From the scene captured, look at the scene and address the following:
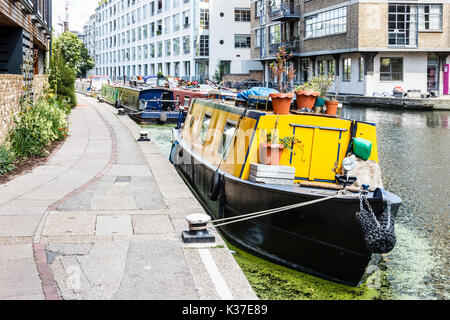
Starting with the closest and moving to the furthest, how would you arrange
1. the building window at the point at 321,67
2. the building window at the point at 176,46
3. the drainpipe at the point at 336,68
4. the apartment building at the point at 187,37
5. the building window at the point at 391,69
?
the building window at the point at 391,69
the drainpipe at the point at 336,68
the building window at the point at 321,67
the apartment building at the point at 187,37
the building window at the point at 176,46

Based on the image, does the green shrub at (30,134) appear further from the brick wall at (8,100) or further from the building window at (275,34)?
the building window at (275,34)

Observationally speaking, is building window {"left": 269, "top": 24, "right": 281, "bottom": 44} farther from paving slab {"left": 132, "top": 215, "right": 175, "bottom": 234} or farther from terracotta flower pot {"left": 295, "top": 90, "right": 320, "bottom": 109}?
paving slab {"left": 132, "top": 215, "right": 175, "bottom": 234}

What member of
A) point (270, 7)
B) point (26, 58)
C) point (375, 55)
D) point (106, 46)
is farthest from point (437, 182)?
point (106, 46)

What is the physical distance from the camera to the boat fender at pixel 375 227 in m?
6.55

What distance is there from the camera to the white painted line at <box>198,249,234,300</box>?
531cm

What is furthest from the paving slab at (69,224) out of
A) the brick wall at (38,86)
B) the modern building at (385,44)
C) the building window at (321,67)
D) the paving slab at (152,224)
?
the building window at (321,67)

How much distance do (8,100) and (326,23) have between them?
1404 inches

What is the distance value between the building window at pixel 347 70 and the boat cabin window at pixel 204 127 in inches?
1284

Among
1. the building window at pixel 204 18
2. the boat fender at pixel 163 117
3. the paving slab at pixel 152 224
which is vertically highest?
the building window at pixel 204 18

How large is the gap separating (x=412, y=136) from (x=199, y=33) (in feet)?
146

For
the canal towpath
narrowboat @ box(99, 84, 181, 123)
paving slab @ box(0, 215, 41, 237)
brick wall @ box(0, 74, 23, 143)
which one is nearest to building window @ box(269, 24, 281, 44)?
narrowboat @ box(99, 84, 181, 123)

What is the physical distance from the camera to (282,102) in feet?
27.8

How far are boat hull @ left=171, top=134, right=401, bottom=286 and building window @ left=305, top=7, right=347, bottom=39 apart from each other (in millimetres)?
36659

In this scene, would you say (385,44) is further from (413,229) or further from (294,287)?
(294,287)
